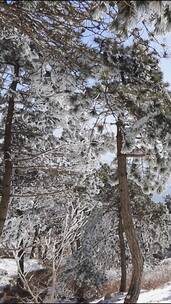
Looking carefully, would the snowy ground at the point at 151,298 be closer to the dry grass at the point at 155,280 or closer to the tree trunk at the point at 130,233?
the tree trunk at the point at 130,233

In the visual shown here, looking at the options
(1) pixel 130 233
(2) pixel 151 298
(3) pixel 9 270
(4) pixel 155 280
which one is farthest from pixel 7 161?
(3) pixel 9 270

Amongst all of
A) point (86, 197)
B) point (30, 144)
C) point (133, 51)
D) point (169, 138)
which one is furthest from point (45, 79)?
point (86, 197)

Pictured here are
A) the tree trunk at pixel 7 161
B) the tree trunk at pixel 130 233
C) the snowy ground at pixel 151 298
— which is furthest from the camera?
the tree trunk at pixel 7 161

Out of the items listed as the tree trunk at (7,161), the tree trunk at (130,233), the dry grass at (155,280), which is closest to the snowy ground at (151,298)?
the tree trunk at (130,233)

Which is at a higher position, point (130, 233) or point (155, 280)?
point (130, 233)

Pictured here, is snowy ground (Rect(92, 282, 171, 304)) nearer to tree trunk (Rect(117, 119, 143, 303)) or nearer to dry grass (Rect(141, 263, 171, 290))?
tree trunk (Rect(117, 119, 143, 303))

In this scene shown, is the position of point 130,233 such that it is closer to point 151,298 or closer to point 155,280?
point 151,298

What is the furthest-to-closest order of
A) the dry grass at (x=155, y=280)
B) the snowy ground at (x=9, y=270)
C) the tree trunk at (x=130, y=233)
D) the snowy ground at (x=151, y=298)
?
the snowy ground at (x=9, y=270)
the dry grass at (x=155, y=280)
the tree trunk at (x=130, y=233)
the snowy ground at (x=151, y=298)

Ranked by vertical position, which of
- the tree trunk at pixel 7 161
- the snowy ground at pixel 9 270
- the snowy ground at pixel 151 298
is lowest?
the snowy ground at pixel 151 298

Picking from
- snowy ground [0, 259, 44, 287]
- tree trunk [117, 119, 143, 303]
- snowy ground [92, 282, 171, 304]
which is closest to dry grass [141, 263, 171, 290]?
tree trunk [117, 119, 143, 303]

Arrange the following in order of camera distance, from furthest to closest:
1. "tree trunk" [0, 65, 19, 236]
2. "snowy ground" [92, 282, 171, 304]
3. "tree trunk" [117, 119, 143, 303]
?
"tree trunk" [0, 65, 19, 236] < "tree trunk" [117, 119, 143, 303] < "snowy ground" [92, 282, 171, 304]

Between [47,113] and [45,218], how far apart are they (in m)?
9.02

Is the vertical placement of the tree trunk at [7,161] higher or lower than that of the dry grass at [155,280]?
higher

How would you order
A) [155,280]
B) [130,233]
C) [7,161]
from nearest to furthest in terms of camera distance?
1. [130,233]
2. [7,161]
3. [155,280]
